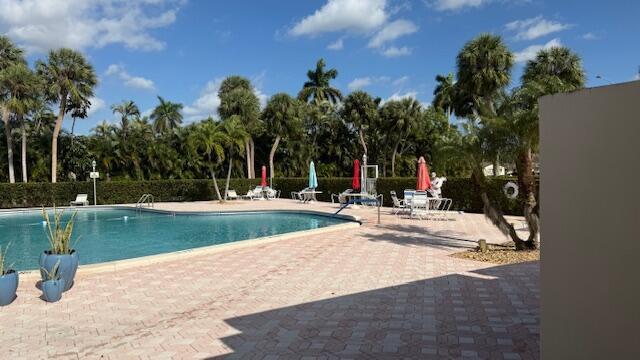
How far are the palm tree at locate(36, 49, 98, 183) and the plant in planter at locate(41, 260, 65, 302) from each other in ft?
79.4

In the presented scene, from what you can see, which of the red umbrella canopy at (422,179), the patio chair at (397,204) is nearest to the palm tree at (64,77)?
the patio chair at (397,204)

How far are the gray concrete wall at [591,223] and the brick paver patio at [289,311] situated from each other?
5.14 feet

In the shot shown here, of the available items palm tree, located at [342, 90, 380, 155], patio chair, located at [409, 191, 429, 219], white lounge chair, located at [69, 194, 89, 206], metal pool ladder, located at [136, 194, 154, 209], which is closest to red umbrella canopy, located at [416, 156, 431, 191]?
patio chair, located at [409, 191, 429, 219]

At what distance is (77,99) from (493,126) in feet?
87.9

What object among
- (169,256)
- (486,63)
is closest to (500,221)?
(169,256)

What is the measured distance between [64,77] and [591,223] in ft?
102

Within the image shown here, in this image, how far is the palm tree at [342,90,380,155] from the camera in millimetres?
37469

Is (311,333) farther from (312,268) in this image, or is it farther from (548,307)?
(312,268)

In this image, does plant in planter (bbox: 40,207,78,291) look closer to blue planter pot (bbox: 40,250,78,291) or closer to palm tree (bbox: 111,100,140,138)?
blue planter pot (bbox: 40,250,78,291)

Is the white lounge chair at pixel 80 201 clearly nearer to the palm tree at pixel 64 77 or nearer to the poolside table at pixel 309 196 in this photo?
the palm tree at pixel 64 77

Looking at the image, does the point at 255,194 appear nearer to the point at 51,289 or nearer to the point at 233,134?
the point at 233,134

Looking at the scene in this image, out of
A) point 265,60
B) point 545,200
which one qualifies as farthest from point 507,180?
point 265,60

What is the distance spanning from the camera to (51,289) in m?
6.18

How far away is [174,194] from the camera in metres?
27.6
